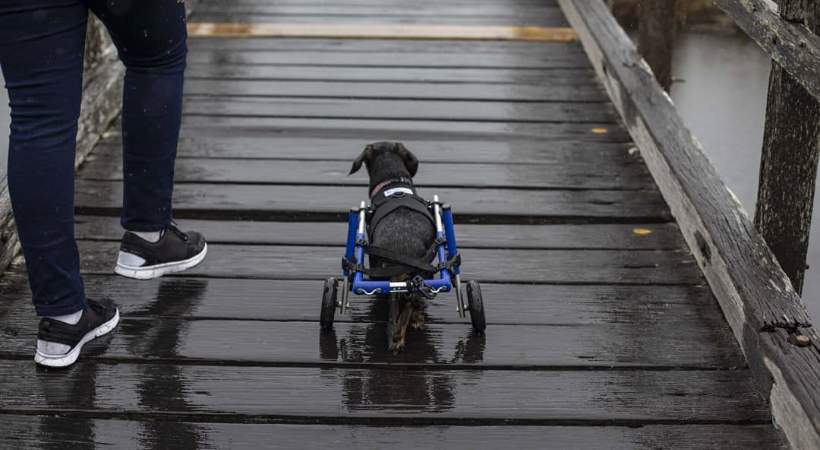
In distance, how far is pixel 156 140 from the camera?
2836 millimetres

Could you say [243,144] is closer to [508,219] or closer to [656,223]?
[508,219]

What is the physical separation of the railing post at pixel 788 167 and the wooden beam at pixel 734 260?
0.25 feet

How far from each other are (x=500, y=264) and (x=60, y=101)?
1.40 m

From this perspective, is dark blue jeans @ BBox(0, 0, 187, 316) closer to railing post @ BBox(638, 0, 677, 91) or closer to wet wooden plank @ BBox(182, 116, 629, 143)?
wet wooden plank @ BBox(182, 116, 629, 143)

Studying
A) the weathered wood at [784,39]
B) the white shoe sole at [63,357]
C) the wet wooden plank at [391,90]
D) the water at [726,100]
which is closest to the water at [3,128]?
the water at [726,100]

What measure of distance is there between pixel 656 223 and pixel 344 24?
3071 mm

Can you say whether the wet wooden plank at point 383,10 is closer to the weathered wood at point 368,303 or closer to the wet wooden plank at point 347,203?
the wet wooden plank at point 347,203

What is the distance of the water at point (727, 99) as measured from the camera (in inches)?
376

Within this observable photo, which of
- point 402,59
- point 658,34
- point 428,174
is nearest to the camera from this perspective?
point 428,174

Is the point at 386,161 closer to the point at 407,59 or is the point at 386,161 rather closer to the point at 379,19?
the point at 407,59

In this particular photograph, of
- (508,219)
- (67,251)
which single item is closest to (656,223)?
(508,219)

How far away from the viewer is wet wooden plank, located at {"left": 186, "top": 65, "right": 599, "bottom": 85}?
5195mm

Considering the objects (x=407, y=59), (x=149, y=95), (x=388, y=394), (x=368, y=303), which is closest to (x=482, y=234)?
(x=368, y=303)

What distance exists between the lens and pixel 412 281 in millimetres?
2584
